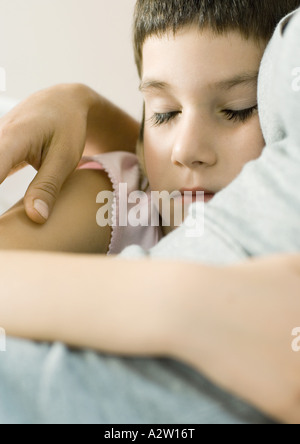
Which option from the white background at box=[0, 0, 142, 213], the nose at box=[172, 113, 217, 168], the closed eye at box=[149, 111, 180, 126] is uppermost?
the white background at box=[0, 0, 142, 213]

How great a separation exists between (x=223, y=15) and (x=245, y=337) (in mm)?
666

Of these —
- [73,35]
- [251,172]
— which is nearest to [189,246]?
[251,172]

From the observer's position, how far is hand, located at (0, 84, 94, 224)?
838 mm

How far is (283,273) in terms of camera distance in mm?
427

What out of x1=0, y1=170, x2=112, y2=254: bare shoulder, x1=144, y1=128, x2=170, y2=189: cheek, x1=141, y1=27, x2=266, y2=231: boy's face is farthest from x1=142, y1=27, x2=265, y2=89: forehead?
x1=0, y1=170, x2=112, y2=254: bare shoulder

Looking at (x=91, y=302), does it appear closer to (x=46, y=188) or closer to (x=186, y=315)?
(x=186, y=315)

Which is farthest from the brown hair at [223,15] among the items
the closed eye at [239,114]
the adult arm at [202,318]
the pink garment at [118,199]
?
the adult arm at [202,318]

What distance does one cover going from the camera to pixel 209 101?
891 millimetres

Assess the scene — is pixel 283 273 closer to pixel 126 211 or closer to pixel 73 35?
pixel 126 211

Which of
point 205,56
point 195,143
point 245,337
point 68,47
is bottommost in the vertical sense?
point 245,337

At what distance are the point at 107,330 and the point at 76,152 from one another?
0.56 m

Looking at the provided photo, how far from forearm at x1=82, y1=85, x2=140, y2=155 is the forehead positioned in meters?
0.25

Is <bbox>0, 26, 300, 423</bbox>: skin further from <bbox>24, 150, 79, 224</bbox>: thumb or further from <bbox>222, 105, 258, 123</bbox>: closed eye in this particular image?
<bbox>222, 105, 258, 123</bbox>: closed eye

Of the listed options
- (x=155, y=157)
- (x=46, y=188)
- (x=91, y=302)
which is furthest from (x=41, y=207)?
(x=91, y=302)
